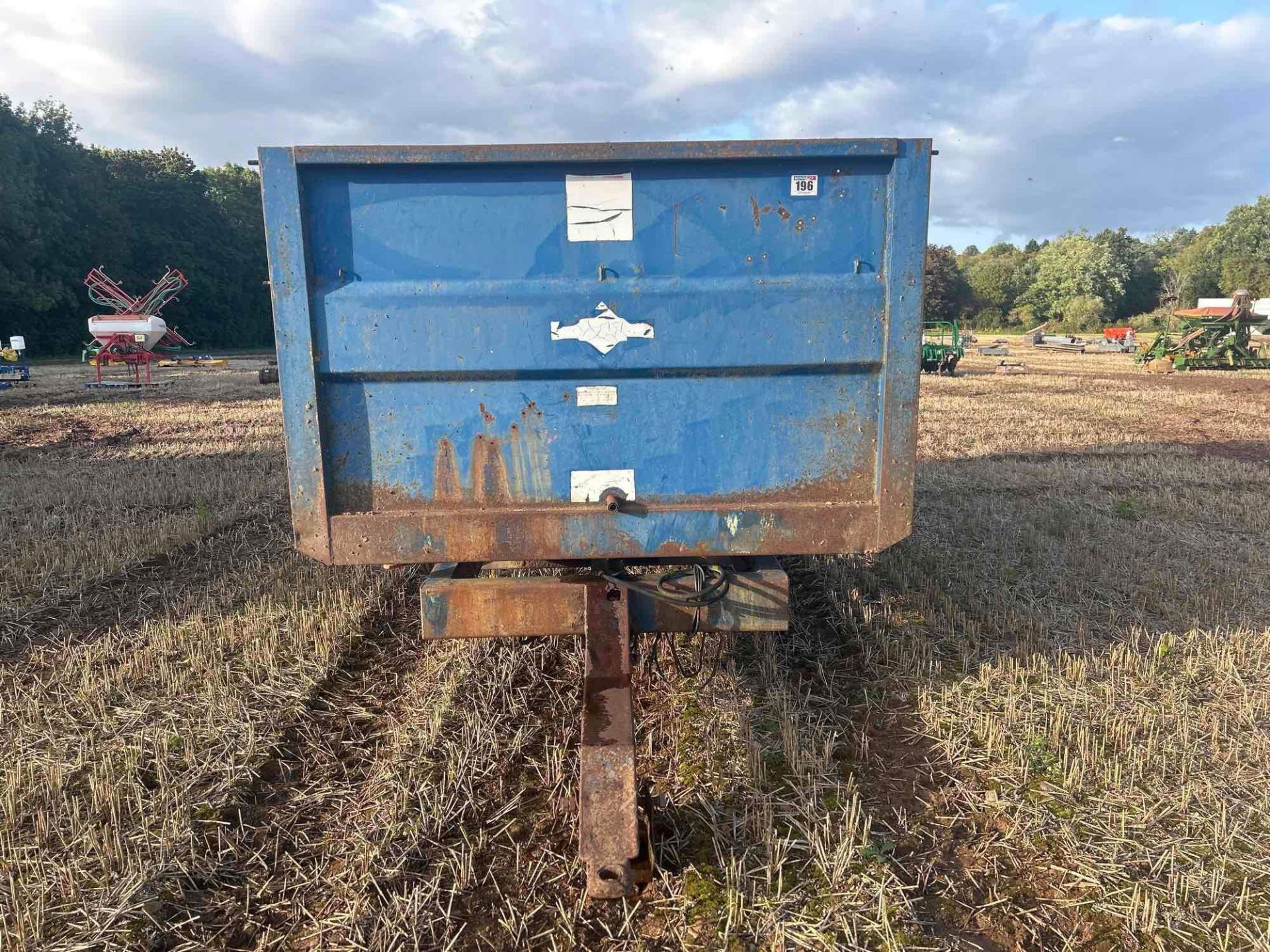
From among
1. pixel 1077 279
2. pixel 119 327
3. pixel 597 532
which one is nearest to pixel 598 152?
pixel 597 532

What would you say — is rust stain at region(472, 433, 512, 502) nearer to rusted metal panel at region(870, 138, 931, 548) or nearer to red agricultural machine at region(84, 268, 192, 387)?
rusted metal panel at region(870, 138, 931, 548)

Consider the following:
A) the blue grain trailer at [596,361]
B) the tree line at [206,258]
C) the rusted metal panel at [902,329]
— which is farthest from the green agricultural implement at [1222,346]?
the blue grain trailer at [596,361]

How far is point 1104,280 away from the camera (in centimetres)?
6462

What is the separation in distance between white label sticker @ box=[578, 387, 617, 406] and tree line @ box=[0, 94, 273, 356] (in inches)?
1526

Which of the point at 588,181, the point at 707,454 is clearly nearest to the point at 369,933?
the point at 707,454

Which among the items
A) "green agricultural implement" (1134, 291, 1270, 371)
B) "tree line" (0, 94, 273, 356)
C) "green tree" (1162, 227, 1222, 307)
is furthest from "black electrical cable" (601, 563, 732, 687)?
"green tree" (1162, 227, 1222, 307)

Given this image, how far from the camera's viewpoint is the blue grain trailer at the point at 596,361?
2.66 m

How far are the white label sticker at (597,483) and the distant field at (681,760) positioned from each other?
1.14 metres

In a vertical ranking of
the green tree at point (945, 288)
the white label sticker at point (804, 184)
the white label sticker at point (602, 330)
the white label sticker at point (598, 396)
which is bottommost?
the white label sticker at point (598, 396)

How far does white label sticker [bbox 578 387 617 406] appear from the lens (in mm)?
2783

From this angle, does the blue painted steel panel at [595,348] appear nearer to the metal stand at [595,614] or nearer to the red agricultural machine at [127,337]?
the metal stand at [595,614]

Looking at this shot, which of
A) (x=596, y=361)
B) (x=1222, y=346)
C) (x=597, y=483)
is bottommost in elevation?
(x=1222, y=346)

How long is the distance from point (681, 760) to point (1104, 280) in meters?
74.4

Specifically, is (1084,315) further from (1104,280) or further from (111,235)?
(111,235)
